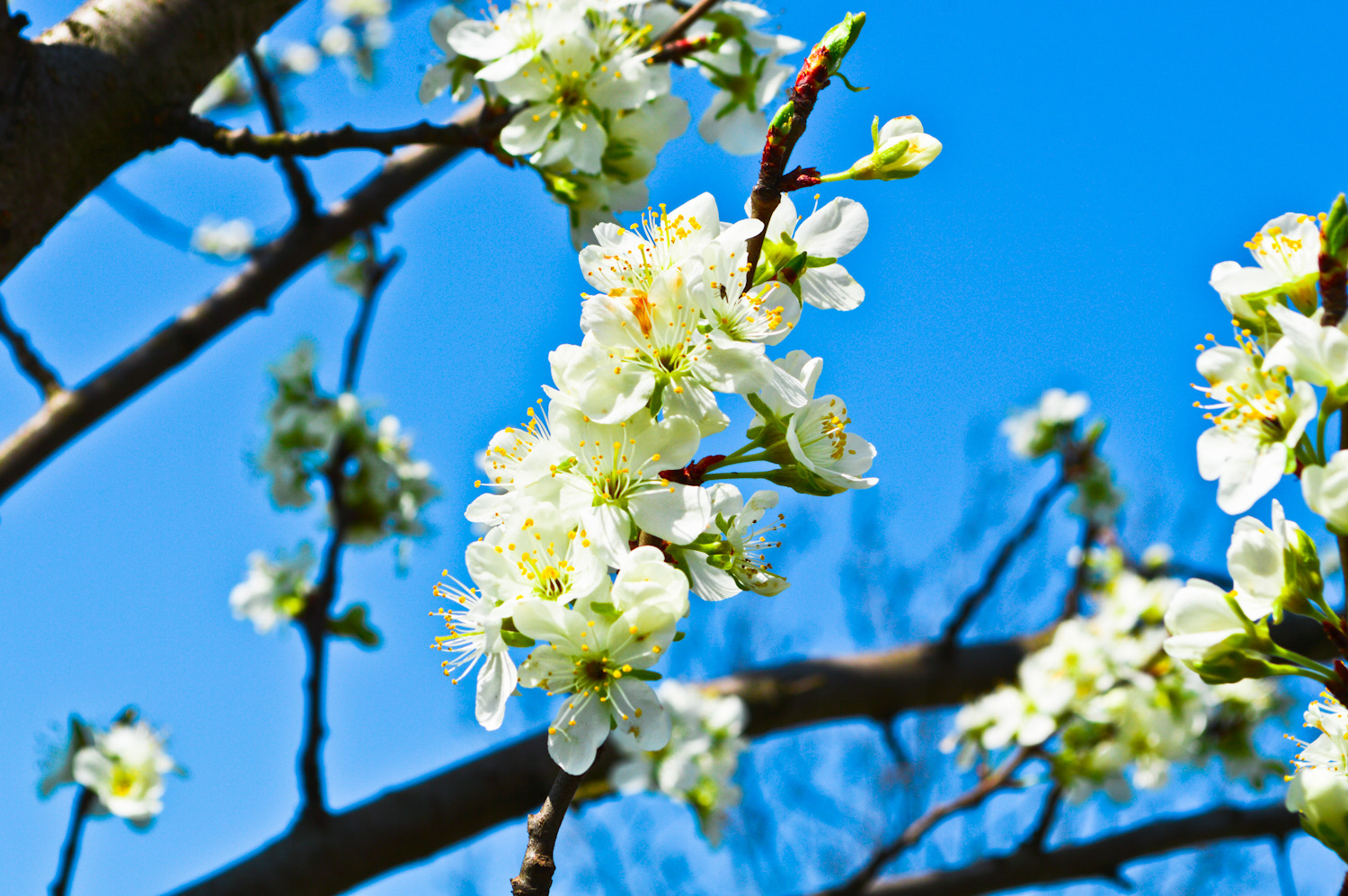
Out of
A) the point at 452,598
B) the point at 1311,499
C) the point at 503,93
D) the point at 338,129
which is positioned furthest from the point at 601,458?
the point at 338,129

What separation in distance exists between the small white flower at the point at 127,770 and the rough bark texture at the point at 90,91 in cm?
184

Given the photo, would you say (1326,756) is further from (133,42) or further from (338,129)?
(133,42)

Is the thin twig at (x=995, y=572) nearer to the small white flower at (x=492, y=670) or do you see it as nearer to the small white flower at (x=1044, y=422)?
the small white flower at (x=1044, y=422)

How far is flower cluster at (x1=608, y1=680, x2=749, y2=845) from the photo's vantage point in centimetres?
333

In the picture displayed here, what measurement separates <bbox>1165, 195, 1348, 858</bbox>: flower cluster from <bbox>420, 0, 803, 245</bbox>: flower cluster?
0.99m

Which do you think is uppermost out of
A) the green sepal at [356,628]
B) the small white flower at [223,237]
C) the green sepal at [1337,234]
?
Result: the small white flower at [223,237]

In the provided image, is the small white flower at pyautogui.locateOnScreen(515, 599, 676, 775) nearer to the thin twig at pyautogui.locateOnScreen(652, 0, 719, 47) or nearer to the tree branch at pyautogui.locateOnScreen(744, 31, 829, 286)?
the tree branch at pyautogui.locateOnScreen(744, 31, 829, 286)

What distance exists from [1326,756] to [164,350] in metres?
2.65

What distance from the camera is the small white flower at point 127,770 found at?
281cm

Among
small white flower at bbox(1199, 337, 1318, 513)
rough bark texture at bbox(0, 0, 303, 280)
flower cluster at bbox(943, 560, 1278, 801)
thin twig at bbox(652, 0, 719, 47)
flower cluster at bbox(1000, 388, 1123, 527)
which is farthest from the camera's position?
flower cluster at bbox(1000, 388, 1123, 527)

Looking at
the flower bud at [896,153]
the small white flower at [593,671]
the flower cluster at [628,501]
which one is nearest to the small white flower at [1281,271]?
the flower bud at [896,153]

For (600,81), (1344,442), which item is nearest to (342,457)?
(600,81)

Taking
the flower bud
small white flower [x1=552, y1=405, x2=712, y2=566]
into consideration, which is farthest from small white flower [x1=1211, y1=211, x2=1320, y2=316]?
small white flower [x1=552, y1=405, x2=712, y2=566]

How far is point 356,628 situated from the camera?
3.07 metres
